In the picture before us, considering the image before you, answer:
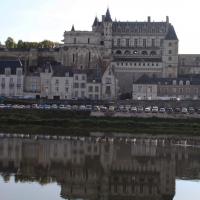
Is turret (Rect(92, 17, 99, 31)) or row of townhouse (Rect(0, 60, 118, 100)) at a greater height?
turret (Rect(92, 17, 99, 31))

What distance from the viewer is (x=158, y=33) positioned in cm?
9919

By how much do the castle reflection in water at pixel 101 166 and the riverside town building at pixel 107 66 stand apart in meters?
36.3

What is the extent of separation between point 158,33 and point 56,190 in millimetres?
73728

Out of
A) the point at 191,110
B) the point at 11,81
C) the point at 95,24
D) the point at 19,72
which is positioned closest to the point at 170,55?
the point at 95,24

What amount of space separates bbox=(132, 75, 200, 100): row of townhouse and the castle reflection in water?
36.3m

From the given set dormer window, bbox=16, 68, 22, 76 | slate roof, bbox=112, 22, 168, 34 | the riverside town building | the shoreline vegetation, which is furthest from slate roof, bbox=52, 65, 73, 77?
the shoreline vegetation

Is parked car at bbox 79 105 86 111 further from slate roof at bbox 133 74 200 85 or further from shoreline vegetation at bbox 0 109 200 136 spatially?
slate roof at bbox 133 74 200 85

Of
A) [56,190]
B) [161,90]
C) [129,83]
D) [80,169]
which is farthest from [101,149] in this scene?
[129,83]

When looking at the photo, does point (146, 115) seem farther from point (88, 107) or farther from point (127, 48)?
point (127, 48)

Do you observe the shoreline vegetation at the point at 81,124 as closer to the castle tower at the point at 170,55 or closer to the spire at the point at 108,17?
the castle tower at the point at 170,55

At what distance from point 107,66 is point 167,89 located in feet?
29.9

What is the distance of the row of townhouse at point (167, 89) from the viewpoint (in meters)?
83.1

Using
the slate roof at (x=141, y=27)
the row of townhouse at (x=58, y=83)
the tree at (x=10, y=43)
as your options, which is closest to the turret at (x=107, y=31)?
the slate roof at (x=141, y=27)

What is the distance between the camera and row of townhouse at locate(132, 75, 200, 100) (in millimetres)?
83062
